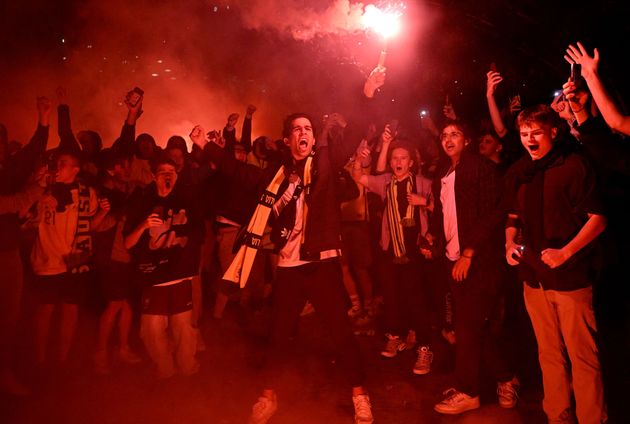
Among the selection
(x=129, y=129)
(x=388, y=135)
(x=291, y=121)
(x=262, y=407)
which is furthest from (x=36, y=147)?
(x=388, y=135)

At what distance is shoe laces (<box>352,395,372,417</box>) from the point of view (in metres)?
3.91

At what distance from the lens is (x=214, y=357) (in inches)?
219

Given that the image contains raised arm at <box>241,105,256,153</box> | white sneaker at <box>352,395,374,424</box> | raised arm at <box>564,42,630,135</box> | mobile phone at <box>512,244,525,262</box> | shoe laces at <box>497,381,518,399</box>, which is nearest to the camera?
raised arm at <box>564,42,630,135</box>

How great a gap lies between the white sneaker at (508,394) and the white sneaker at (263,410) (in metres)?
1.97

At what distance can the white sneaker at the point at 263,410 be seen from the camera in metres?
3.92

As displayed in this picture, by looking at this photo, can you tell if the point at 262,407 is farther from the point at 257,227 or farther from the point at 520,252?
the point at 520,252

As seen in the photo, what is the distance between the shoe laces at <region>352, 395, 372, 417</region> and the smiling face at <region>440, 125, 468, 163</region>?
2.37 meters

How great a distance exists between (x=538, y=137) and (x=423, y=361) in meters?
2.59

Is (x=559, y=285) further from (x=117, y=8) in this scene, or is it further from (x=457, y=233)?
(x=117, y=8)

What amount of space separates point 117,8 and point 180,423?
7428mm

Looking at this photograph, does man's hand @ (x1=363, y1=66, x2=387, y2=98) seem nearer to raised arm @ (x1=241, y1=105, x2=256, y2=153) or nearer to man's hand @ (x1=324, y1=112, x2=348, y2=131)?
man's hand @ (x1=324, y1=112, x2=348, y2=131)

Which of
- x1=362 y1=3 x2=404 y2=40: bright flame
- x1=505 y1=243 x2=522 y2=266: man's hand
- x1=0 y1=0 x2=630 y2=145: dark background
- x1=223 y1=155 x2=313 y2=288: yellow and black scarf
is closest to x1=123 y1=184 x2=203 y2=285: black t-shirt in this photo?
x1=223 y1=155 x2=313 y2=288: yellow and black scarf

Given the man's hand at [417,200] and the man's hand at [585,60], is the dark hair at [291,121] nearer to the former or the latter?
the man's hand at [417,200]

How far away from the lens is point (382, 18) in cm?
586
